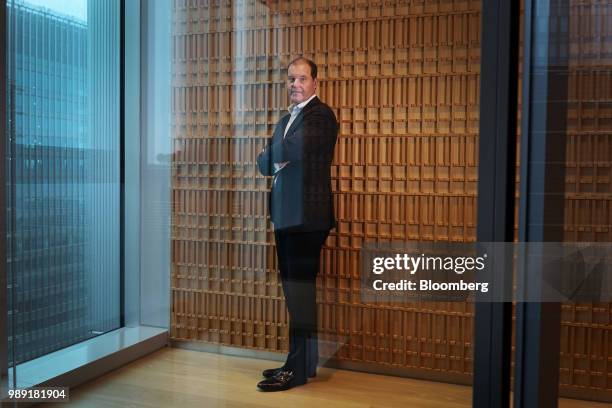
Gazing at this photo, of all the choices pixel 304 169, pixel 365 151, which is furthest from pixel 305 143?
pixel 365 151

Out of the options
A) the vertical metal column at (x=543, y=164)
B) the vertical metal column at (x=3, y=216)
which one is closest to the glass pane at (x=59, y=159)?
the vertical metal column at (x=3, y=216)

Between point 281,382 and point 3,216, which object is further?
point 3,216

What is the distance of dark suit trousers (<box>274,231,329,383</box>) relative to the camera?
5.75 feet

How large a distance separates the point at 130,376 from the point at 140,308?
0.21 m

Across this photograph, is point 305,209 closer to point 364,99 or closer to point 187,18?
point 364,99

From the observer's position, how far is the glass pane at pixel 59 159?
→ 196 cm

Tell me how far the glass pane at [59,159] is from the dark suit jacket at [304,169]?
0.55m

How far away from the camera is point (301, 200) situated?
175 centimetres

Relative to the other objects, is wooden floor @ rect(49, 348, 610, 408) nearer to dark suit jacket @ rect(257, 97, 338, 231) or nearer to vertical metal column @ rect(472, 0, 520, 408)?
vertical metal column @ rect(472, 0, 520, 408)

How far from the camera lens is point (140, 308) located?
6.45 ft

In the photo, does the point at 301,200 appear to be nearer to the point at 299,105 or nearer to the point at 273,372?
the point at 299,105

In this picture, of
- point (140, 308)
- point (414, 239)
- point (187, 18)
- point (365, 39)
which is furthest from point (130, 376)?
point (365, 39)

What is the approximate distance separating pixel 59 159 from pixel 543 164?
1453 mm

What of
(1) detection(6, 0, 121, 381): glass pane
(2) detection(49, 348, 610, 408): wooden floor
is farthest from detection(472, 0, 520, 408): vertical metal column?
(1) detection(6, 0, 121, 381): glass pane
